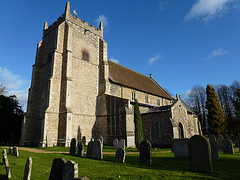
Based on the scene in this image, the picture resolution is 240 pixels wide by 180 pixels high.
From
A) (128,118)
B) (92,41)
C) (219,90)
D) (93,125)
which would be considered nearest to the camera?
(128,118)

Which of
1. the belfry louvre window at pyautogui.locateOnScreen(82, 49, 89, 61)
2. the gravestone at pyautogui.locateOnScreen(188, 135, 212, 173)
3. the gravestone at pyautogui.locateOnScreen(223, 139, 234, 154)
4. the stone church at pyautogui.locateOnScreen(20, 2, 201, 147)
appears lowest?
the gravestone at pyautogui.locateOnScreen(223, 139, 234, 154)

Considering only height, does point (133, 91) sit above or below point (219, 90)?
below

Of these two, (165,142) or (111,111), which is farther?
(111,111)

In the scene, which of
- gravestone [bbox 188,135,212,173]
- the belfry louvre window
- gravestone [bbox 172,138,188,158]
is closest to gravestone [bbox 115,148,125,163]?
gravestone [bbox 188,135,212,173]

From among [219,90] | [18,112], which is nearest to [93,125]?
[18,112]

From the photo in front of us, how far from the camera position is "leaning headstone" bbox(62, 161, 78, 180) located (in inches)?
125

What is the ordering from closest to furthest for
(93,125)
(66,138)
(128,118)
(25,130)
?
(66,138)
(128,118)
(25,130)
(93,125)

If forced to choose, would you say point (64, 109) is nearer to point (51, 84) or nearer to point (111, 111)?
point (51, 84)

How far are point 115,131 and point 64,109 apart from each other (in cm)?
596

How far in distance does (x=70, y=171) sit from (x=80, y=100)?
16.7 metres

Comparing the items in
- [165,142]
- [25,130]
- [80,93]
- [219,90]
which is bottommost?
[165,142]

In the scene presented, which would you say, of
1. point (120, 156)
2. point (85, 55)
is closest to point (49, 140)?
point (120, 156)

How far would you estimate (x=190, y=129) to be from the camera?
1980cm

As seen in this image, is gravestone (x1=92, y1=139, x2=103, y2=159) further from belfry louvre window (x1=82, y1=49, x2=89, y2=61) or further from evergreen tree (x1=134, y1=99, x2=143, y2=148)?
belfry louvre window (x1=82, y1=49, x2=89, y2=61)
